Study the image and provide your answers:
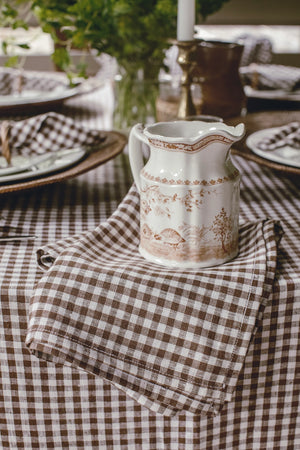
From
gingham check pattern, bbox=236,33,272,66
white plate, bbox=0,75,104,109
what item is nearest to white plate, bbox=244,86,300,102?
white plate, bbox=0,75,104,109

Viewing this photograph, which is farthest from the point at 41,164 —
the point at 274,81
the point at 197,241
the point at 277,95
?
the point at 274,81

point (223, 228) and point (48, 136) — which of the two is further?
point (48, 136)

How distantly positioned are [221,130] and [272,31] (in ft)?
9.37

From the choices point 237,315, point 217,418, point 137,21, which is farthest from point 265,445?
point 137,21

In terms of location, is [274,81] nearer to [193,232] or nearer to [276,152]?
[276,152]

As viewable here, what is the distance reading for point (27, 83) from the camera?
1.45 metres

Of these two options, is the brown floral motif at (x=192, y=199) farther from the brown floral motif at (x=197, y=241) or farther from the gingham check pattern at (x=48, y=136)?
the gingham check pattern at (x=48, y=136)

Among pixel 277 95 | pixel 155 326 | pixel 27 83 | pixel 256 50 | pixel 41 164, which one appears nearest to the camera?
pixel 155 326

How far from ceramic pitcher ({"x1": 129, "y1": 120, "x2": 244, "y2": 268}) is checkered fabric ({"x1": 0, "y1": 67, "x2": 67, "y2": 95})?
88cm

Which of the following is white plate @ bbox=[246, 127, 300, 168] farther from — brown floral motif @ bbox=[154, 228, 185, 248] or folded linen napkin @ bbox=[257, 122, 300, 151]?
brown floral motif @ bbox=[154, 228, 185, 248]

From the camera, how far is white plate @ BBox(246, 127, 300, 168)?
0.73 metres

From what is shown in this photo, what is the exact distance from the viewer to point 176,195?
0.52 meters

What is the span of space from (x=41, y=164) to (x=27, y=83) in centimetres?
78

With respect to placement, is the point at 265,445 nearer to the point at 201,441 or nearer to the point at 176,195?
the point at 201,441
